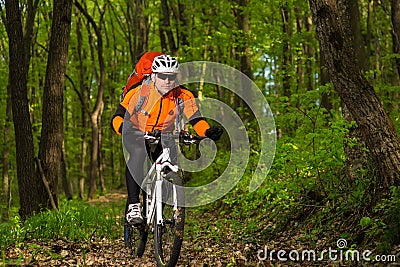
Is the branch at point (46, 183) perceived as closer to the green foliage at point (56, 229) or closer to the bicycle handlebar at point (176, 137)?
the green foliage at point (56, 229)

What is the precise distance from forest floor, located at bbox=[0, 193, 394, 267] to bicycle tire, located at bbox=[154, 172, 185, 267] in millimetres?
414

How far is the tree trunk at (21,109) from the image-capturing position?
10227mm

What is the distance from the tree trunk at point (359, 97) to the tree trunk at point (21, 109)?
6530 millimetres

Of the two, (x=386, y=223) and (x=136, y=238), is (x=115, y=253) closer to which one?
(x=136, y=238)

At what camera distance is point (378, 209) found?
5.54 m

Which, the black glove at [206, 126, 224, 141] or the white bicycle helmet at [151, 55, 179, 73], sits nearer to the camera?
the black glove at [206, 126, 224, 141]

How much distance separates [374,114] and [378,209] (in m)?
1.03

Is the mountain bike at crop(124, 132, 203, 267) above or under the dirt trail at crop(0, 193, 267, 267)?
above

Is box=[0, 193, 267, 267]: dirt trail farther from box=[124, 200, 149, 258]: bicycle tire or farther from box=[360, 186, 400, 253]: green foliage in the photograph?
box=[360, 186, 400, 253]: green foliage

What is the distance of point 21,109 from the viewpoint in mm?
10359

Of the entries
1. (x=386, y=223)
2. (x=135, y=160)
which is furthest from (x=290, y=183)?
(x=135, y=160)

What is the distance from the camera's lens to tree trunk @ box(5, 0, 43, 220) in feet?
33.6

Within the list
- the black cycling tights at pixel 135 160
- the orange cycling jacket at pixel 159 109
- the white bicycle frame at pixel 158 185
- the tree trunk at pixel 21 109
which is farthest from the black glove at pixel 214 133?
the tree trunk at pixel 21 109

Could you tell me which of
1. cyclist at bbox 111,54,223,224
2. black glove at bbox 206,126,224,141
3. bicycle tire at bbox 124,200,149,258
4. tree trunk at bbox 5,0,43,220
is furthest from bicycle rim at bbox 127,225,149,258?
tree trunk at bbox 5,0,43,220
